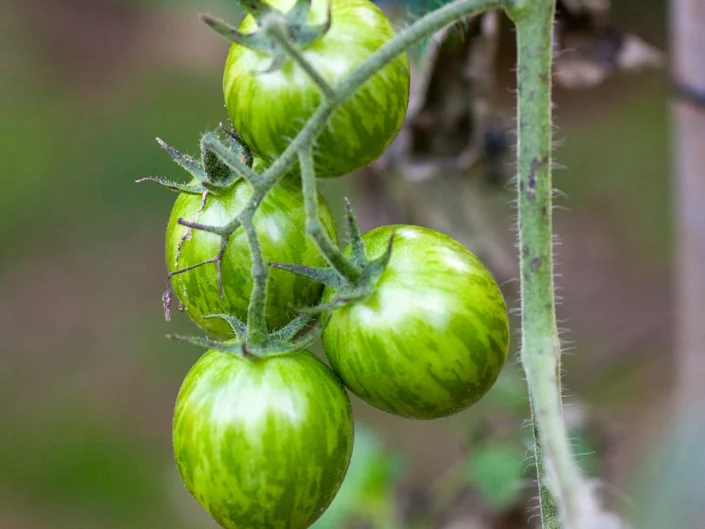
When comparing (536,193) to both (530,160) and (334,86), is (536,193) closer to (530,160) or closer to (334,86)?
(530,160)

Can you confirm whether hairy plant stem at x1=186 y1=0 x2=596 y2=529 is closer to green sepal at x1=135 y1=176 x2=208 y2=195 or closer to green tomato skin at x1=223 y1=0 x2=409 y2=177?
green tomato skin at x1=223 y1=0 x2=409 y2=177

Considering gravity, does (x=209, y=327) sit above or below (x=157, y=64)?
below

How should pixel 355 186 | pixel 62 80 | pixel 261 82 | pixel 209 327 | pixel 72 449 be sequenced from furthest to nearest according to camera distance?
pixel 62 80 → pixel 72 449 → pixel 355 186 → pixel 209 327 → pixel 261 82

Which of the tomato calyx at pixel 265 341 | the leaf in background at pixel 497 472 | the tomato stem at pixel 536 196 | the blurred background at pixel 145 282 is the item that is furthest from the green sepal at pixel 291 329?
the blurred background at pixel 145 282

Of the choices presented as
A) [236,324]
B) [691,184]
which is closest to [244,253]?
[236,324]

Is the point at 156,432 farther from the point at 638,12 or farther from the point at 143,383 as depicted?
the point at 638,12

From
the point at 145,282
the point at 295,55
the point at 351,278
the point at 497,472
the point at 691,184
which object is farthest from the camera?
the point at 145,282

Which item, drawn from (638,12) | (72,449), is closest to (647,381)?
(638,12)
